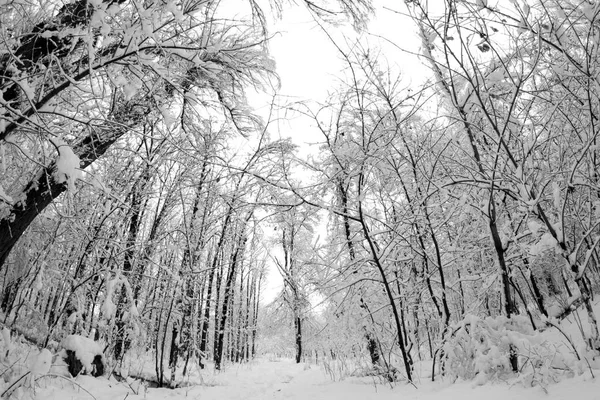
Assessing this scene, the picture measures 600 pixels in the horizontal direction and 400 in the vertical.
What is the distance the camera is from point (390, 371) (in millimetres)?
4020

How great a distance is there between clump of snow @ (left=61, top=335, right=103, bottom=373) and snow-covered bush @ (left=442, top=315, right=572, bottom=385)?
5.06 meters

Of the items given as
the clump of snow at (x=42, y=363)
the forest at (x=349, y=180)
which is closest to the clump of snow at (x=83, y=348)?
the forest at (x=349, y=180)

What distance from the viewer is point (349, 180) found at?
327 cm

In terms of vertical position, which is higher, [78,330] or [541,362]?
[78,330]

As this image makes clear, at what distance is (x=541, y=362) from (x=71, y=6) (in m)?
4.71

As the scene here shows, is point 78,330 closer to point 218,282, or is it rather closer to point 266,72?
point 266,72

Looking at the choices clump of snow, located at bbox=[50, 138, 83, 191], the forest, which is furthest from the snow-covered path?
clump of snow, located at bbox=[50, 138, 83, 191]

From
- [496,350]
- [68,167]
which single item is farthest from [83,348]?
[496,350]

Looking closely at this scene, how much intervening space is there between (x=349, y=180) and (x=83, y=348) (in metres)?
4.87

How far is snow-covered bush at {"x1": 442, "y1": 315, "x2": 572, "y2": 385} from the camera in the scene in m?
2.30

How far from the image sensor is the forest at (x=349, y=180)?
2.14 m

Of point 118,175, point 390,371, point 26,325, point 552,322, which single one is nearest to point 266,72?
point 118,175

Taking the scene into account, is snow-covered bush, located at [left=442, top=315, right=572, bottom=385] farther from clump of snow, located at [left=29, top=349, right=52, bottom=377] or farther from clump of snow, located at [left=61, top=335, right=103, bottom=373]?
clump of snow, located at [left=61, top=335, right=103, bottom=373]

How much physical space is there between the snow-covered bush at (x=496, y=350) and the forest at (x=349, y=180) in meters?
0.02
